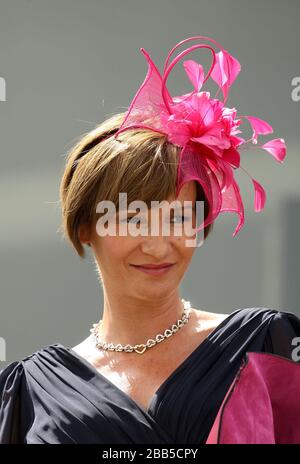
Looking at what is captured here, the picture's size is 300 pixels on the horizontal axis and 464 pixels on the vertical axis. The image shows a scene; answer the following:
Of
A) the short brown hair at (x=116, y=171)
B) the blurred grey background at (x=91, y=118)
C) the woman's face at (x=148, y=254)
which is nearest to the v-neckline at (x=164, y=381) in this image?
the woman's face at (x=148, y=254)

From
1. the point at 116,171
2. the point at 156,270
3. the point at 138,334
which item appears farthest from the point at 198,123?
the point at 138,334

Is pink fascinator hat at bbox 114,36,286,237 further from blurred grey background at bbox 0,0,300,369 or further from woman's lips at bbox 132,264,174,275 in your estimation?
blurred grey background at bbox 0,0,300,369

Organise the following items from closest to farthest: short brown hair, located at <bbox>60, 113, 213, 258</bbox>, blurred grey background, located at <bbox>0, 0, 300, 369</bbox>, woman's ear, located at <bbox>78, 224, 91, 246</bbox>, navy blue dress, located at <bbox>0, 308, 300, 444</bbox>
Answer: navy blue dress, located at <bbox>0, 308, 300, 444</bbox> < short brown hair, located at <bbox>60, 113, 213, 258</bbox> < woman's ear, located at <bbox>78, 224, 91, 246</bbox> < blurred grey background, located at <bbox>0, 0, 300, 369</bbox>

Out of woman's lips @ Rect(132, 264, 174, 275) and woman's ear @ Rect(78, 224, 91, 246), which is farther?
woman's ear @ Rect(78, 224, 91, 246)

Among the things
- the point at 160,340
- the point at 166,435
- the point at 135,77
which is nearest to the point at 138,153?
the point at 160,340

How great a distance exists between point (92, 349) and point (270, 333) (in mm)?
389

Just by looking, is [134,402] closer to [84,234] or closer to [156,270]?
[156,270]

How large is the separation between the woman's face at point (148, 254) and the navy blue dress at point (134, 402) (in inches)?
5.5

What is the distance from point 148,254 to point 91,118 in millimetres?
1630

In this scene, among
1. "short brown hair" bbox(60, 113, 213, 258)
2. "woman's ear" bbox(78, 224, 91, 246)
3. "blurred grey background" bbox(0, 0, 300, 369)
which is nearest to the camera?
"short brown hair" bbox(60, 113, 213, 258)

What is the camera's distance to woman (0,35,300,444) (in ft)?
6.09

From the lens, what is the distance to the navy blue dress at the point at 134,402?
6.01ft

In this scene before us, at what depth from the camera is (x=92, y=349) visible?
6.84 feet

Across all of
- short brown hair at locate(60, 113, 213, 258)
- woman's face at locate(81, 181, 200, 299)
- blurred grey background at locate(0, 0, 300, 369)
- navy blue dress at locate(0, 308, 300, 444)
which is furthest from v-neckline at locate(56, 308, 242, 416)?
blurred grey background at locate(0, 0, 300, 369)
